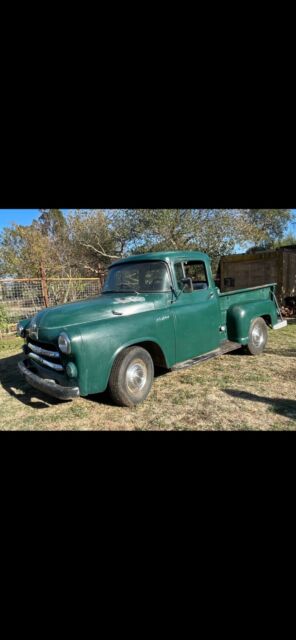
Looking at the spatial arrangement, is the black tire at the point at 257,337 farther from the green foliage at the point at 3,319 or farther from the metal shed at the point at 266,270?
the green foliage at the point at 3,319

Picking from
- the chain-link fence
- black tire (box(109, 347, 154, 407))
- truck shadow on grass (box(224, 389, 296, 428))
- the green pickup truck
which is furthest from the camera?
the chain-link fence

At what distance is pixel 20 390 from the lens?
454 cm

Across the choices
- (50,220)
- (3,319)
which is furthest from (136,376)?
(50,220)

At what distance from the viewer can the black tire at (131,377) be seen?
11.6ft

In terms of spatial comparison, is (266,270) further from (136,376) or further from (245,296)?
(136,376)

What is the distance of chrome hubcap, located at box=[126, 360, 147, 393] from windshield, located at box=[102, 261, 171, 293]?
44.9 inches

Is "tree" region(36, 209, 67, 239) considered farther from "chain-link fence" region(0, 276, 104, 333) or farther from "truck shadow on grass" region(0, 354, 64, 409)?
"truck shadow on grass" region(0, 354, 64, 409)

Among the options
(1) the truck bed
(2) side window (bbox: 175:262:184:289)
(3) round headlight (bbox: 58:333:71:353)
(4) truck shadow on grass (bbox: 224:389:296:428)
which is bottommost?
(4) truck shadow on grass (bbox: 224:389:296:428)

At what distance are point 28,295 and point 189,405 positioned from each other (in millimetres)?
6988

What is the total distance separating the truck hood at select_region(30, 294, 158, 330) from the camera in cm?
358

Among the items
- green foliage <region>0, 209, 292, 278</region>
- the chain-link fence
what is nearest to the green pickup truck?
the chain-link fence

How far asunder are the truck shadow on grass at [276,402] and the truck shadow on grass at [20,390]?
2.39 m
